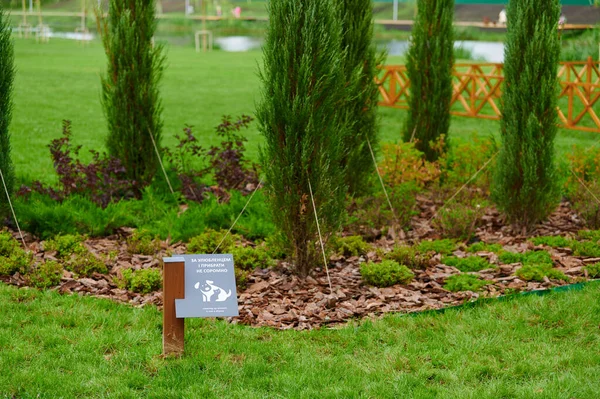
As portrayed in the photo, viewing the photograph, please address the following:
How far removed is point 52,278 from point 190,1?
160 ft

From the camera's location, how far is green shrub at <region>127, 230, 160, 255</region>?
6.58m

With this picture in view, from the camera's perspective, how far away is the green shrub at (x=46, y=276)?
5.68 meters

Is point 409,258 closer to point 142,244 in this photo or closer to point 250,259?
point 250,259

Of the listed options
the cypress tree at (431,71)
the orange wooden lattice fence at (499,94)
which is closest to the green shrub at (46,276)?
the cypress tree at (431,71)

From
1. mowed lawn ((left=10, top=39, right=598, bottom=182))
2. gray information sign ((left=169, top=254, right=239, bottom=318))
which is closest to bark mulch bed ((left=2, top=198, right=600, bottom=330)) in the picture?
gray information sign ((left=169, top=254, right=239, bottom=318))

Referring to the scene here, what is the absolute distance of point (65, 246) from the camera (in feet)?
21.0

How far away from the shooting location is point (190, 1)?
5216 centimetres

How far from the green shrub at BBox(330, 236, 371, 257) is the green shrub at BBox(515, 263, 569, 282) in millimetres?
1291

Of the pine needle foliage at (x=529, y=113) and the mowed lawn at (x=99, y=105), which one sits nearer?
the pine needle foliage at (x=529, y=113)

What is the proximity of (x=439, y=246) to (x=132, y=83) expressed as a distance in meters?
3.60

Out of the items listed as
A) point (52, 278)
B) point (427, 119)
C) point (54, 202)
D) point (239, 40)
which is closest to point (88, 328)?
point (52, 278)

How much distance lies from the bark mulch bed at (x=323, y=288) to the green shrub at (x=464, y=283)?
1.7 inches

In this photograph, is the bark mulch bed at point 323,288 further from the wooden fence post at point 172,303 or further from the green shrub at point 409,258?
the wooden fence post at point 172,303

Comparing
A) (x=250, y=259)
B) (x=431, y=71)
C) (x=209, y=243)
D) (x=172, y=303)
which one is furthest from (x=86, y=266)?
(x=431, y=71)
